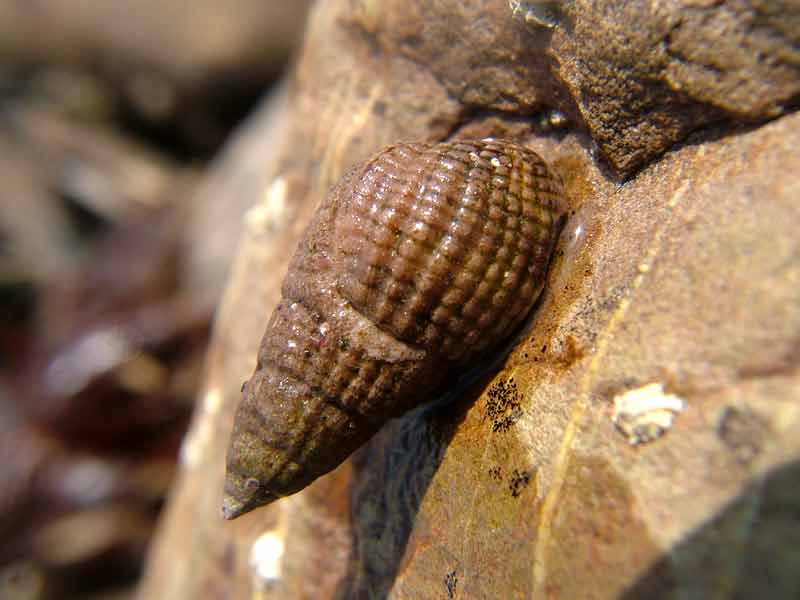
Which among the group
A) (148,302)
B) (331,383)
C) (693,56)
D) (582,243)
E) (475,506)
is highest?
(693,56)

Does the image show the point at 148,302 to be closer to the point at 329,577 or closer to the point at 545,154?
the point at 329,577

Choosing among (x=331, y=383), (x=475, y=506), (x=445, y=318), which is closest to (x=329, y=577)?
(x=475, y=506)

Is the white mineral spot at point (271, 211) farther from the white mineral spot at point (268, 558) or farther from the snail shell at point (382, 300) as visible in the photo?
the white mineral spot at point (268, 558)

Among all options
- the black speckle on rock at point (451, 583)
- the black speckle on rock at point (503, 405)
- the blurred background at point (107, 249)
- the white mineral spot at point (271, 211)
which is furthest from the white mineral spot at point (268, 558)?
the blurred background at point (107, 249)

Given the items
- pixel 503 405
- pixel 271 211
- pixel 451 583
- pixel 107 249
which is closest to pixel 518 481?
pixel 503 405

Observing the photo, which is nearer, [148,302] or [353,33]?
[353,33]

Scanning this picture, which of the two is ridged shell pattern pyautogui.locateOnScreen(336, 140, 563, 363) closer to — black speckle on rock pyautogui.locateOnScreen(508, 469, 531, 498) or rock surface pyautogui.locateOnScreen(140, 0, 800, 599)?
rock surface pyautogui.locateOnScreen(140, 0, 800, 599)
